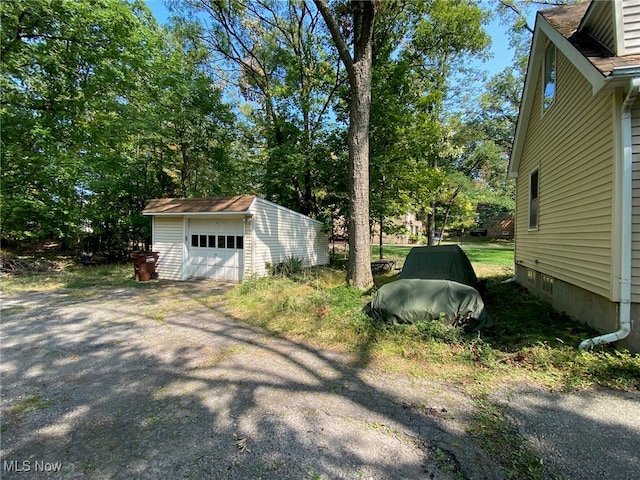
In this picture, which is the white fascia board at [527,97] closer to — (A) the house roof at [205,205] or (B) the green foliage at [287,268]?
(B) the green foliage at [287,268]

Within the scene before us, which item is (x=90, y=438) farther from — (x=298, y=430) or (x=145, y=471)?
(x=298, y=430)

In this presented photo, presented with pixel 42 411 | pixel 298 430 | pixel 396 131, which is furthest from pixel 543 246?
pixel 42 411

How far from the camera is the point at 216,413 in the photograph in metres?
2.89

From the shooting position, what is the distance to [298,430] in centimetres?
263

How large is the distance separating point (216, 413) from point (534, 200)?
8646 mm

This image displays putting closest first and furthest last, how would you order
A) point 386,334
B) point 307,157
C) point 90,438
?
point 90,438, point 386,334, point 307,157

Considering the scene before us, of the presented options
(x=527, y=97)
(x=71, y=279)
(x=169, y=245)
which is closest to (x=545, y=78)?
(x=527, y=97)

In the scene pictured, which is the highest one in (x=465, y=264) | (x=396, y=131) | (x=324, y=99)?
(x=324, y=99)

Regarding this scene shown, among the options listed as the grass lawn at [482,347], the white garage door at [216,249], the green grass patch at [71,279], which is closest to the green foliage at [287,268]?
the white garage door at [216,249]

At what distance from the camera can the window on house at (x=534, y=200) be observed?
755 cm

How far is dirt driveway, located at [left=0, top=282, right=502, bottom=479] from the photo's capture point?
2236 mm

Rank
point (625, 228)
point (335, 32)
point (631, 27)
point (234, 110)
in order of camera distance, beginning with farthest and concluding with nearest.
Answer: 1. point (234, 110)
2. point (335, 32)
3. point (631, 27)
4. point (625, 228)

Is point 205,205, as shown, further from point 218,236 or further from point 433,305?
point 433,305

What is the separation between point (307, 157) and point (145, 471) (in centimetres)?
1433
